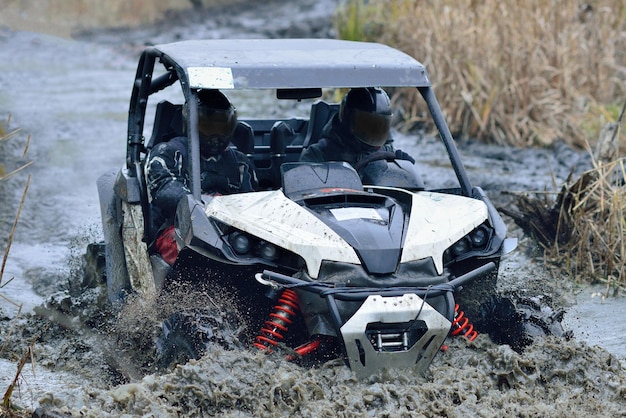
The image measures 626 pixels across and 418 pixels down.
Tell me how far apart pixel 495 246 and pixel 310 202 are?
0.81m

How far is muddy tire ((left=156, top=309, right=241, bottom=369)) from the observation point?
4316 millimetres

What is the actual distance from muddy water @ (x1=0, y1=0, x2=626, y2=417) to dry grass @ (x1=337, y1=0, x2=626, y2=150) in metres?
0.38

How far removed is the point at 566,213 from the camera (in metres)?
7.31

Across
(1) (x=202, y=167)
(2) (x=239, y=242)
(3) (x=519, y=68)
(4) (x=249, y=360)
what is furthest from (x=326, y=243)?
(3) (x=519, y=68)

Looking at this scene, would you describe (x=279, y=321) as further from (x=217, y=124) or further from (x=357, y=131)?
(x=357, y=131)

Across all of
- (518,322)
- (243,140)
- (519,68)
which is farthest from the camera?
(519,68)

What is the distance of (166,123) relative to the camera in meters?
5.81

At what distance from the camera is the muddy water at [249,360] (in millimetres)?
4047

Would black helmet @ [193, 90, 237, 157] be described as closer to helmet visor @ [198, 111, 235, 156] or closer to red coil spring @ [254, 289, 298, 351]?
helmet visor @ [198, 111, 235, 156]

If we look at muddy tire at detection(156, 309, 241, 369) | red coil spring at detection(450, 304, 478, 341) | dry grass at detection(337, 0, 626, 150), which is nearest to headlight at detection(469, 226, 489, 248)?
red coil spring at detection(450, 304, 478, 341)

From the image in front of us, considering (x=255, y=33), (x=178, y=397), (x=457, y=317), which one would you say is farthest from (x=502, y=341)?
(x=255, y=33)

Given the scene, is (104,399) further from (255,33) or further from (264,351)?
(255,33)

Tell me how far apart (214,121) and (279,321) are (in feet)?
4.29

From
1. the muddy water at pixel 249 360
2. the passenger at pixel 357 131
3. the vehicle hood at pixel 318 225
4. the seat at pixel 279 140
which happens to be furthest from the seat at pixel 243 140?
the vehicle hood at pixel 318 225
